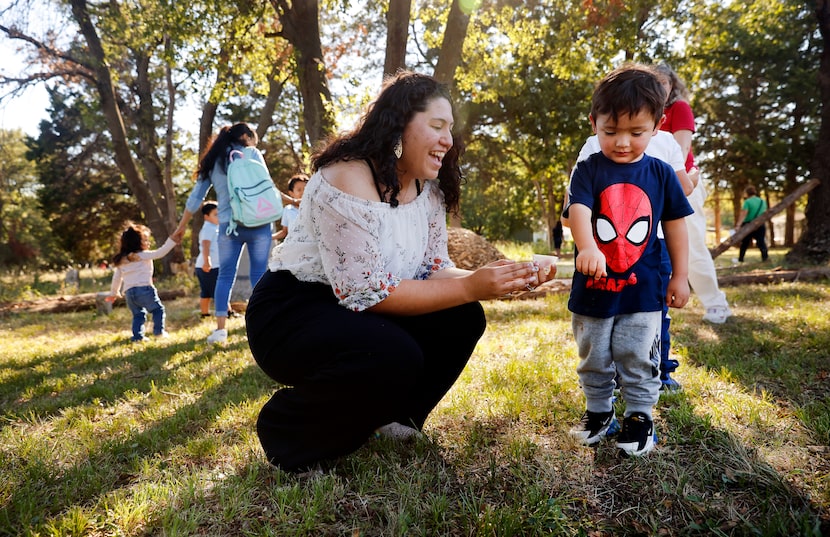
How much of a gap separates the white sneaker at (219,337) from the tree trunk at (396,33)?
11.6ft

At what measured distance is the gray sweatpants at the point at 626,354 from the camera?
2.22 m

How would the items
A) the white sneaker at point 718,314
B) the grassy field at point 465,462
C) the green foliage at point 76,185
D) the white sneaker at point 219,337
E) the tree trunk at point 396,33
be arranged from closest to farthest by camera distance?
the grassy field at point 465,462, the white sneaker at point 718,314, the white sneaker at point 219,337, the tree trunk at point 396,33, the green foliage at point 76,185

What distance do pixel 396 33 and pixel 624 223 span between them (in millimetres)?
4791

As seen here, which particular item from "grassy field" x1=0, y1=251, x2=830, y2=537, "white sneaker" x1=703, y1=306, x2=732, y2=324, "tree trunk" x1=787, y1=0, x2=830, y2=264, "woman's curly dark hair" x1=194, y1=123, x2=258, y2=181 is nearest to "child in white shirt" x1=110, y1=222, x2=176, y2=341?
"woman's curly dark hair" x1=194, y1=123, x2=258, y2=181

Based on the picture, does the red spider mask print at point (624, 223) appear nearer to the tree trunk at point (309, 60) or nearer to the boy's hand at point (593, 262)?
the boy's hand at point (593, 262)

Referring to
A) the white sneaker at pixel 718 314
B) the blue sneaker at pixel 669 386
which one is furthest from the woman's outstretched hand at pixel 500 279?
the white sneaker at pixel 718 314

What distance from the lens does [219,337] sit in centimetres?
506

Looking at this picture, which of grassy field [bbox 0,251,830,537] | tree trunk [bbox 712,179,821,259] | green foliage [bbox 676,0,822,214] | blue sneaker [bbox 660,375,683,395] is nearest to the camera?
grassy field [bbox 0,251,830,537]

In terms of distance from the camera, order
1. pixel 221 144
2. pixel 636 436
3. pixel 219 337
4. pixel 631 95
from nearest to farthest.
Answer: pixel 631 95 < pixel 636 436 < pixel 221 144 < pixel 219 337

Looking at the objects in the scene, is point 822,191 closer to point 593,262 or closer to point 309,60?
point 309,60

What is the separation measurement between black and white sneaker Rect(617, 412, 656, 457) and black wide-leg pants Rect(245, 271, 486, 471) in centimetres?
91

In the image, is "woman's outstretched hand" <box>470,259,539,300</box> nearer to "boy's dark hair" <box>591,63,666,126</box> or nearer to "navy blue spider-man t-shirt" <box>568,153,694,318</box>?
"navy blue spider-man t-shirt" <box>568,153,694,318</box>

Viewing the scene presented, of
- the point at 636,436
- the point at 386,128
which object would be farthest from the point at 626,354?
the point at 386,128

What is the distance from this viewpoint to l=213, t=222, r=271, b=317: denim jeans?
487 centimetres
